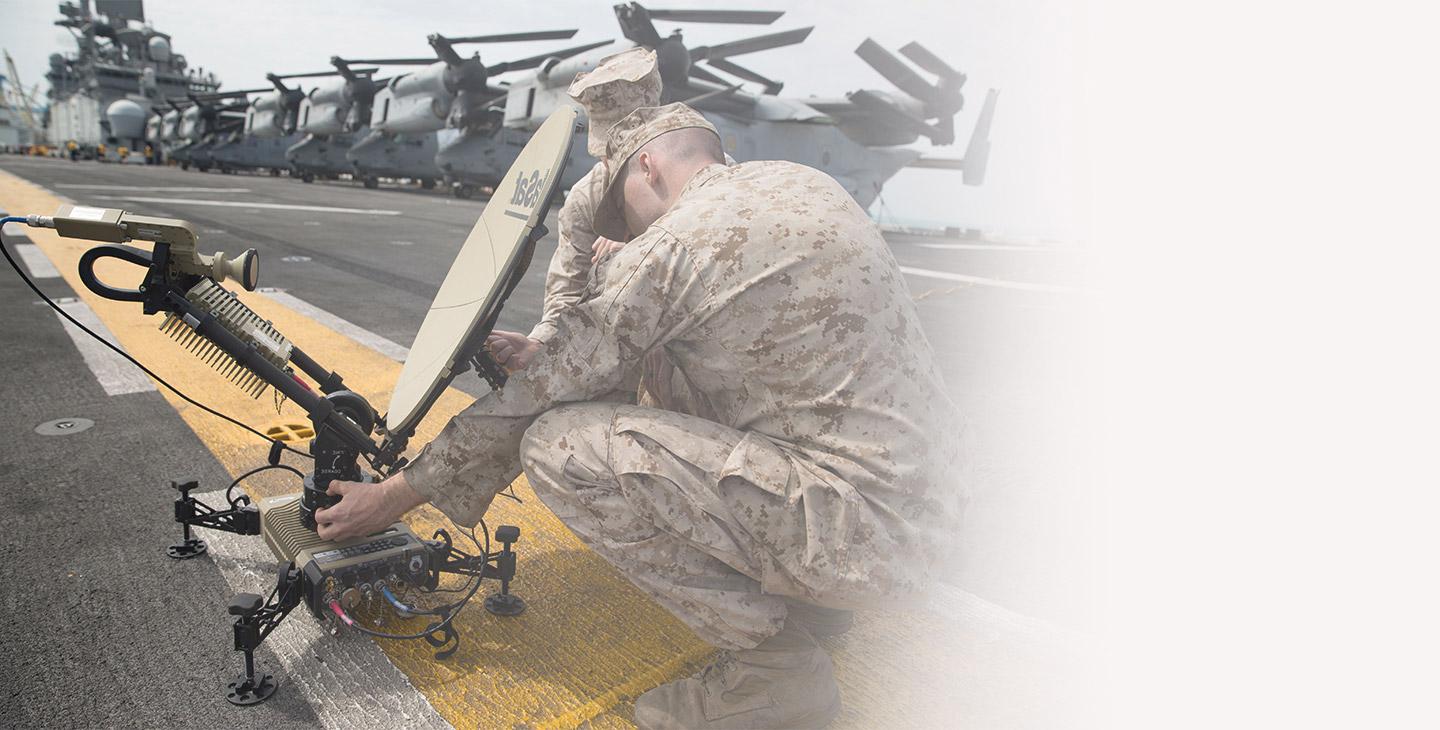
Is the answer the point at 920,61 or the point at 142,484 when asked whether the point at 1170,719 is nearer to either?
the point at 142,484

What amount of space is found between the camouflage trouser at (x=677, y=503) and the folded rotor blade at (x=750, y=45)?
61.5 ft

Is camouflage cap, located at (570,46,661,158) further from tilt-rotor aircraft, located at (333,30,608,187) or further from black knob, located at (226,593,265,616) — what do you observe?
tilt-rotor aircraft, located at (333,30,608,187)

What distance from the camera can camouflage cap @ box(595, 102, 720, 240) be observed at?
205 centimetres

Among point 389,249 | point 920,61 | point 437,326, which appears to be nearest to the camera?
point 437,326

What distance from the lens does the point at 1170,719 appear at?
185cm

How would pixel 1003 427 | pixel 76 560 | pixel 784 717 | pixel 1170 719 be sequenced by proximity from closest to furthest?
pixel 784 717, pixel 1170 719, pixel 76 560, pixel 1003 427

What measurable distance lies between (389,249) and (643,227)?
927cm

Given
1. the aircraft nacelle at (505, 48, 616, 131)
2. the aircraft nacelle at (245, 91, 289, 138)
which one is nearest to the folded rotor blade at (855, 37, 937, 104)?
the aircraft nacelle at (505, 48, 616, 131)

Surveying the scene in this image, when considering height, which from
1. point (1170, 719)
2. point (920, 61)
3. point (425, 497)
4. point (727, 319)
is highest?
point (920, 61)

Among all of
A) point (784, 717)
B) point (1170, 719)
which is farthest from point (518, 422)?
point (1170, 719)

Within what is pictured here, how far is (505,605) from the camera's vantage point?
2.14 meters

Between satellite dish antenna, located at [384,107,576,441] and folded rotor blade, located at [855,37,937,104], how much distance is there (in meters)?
22.9

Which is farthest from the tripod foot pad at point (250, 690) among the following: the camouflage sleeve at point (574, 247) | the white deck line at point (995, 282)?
the white deck line at point (995, 282)

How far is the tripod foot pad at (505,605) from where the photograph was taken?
2123 millimetres
